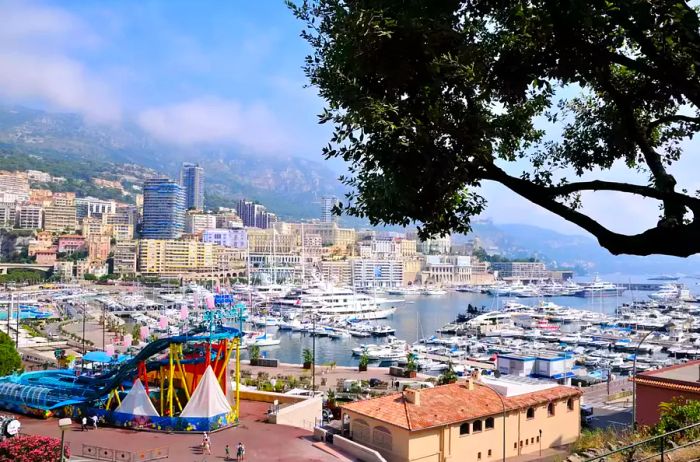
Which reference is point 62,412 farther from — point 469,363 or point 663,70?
point 469,363

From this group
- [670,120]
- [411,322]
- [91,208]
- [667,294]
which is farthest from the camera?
[91,208]

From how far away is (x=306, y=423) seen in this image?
14.7 metres

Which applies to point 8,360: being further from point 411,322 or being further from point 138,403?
point 411,322

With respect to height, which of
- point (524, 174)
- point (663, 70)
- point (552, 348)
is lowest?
point (552, 348)

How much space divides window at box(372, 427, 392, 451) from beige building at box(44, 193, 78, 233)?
4244 inches

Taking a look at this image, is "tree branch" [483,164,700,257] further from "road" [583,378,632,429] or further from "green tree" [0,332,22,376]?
"green tree" [0,332,22,376]

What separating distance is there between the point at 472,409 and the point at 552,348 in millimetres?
27935

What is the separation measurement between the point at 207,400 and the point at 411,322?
4691 cm

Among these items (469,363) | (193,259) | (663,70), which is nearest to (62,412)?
(663,70)

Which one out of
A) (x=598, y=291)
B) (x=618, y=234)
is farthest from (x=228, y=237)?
(x=618, y=234)

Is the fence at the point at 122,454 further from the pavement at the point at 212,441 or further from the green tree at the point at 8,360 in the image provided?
the green tree at the point at 8,360

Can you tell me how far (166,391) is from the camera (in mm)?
14781

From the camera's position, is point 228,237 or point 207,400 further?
point 228,237

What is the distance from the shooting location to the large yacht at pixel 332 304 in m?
58.0
